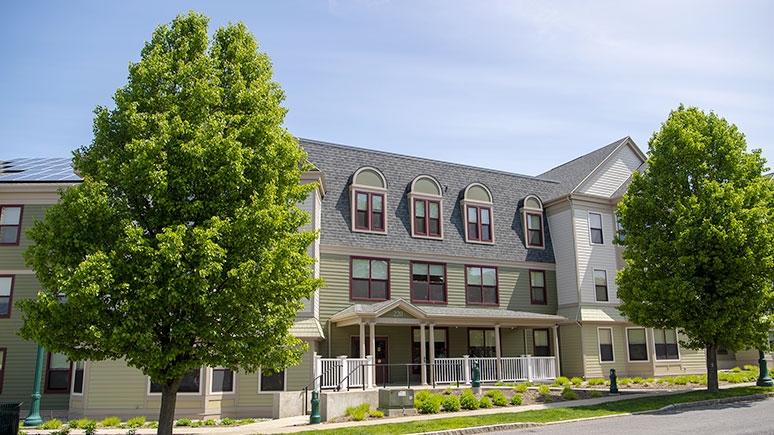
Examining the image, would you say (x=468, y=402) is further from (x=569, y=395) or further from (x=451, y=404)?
(x=569, y=395)

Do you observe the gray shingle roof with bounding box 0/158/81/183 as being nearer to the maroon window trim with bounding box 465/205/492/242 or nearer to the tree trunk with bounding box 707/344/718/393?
the maroon window trim with bounding box 465/205/492/242

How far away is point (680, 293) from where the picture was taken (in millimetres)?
19984

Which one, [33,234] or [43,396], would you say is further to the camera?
[43,396]

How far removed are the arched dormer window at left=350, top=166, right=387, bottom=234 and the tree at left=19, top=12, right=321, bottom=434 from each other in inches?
460

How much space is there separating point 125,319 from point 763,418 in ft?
51.8

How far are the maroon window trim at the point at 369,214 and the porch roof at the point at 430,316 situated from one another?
3.53 meters

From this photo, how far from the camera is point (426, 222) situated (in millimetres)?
28000

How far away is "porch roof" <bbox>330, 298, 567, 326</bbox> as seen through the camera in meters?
23.2

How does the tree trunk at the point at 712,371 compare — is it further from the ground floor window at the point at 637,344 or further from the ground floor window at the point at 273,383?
the ground floor window at the point at 273,383

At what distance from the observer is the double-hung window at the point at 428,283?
27062mm

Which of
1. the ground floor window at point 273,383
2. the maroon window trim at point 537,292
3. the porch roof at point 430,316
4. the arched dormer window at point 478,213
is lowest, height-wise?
the ground floor window at point 273,383

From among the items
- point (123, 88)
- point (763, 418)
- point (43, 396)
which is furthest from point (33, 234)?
point (763, 418)

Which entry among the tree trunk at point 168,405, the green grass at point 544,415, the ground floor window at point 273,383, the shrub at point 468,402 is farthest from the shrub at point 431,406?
the tree trunk at point 168,405

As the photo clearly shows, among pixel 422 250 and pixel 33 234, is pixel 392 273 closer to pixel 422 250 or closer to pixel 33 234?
pixel 422 250
